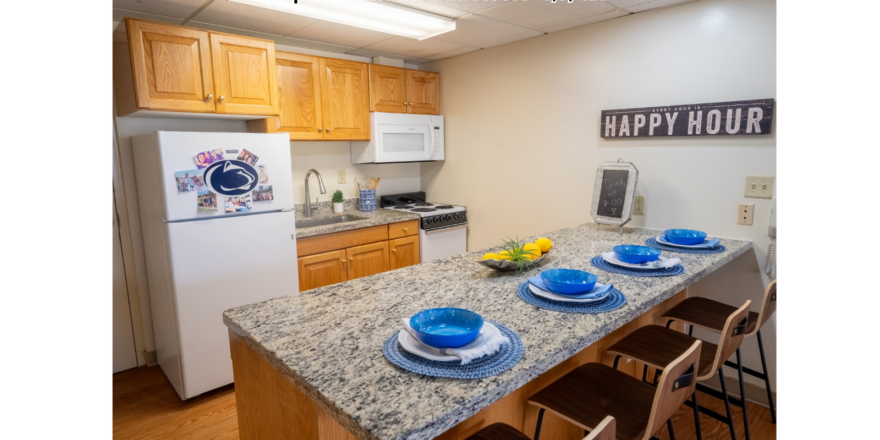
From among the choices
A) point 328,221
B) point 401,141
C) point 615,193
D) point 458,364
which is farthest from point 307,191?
point 458,364

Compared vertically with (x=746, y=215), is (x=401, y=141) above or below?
above

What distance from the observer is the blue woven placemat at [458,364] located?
1.01 meters

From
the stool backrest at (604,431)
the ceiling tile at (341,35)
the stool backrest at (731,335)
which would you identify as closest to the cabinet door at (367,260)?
the ceiling tile at (341,35)

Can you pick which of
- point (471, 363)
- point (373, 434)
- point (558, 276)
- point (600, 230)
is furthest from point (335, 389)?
point (600, 230)

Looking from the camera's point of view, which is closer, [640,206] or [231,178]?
[231,178]

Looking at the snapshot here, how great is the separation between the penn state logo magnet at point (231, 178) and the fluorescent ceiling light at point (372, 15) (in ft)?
2.63

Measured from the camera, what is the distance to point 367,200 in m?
3.69

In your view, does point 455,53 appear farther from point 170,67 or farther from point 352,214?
point 170,67

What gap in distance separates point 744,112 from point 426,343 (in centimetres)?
211

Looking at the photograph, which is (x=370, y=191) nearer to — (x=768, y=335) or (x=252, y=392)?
(x=252, y=392)

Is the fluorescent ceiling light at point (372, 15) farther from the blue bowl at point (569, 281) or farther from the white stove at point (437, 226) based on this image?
the blue bowl at point (569, 281)

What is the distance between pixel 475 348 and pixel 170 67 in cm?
222

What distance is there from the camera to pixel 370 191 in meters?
3.70

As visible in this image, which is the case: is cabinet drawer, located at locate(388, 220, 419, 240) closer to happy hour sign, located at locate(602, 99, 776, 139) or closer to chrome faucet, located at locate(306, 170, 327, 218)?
chrome faucet, located at locate(306, 170, 327, 218)
